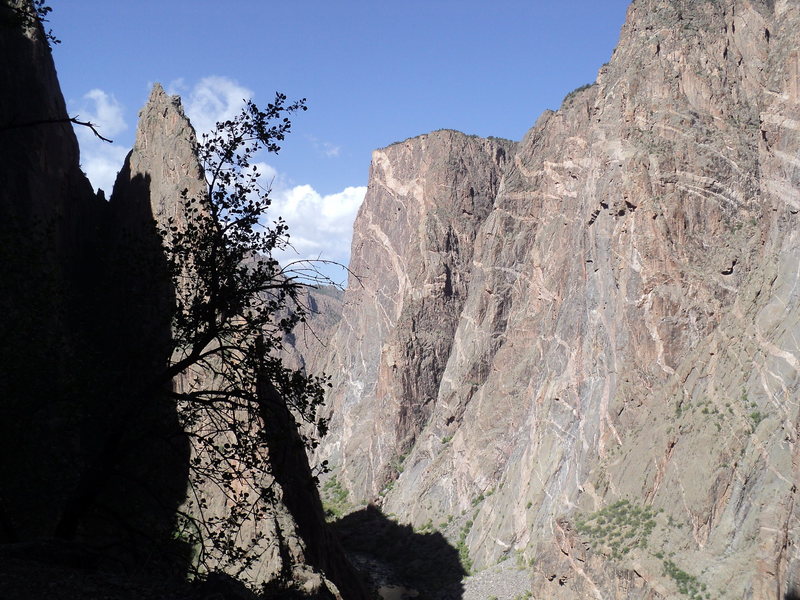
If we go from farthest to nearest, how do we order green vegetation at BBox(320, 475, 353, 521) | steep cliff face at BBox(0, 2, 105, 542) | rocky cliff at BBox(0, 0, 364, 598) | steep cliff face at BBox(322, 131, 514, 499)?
steep cliff face at BBox(322, 131, 514, 499)
green vegetation at BBox(320, 475, 353, 521)
steep cliff face at BBox(0, 2, 105, 542)
rocky cliff at BBox(0, 0, 364, 598)

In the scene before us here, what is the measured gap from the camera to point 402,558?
63.0 meters

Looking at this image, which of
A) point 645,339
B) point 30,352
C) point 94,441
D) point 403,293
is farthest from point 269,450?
point 403,293

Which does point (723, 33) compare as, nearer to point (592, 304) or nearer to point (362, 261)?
point (592, 304)

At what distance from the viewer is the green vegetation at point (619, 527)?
35.3 m

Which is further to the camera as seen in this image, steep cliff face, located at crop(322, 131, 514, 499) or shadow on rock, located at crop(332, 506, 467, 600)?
steep cliff face, located at crop(322, 131, 514, 499)

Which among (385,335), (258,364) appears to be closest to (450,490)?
(385,335)

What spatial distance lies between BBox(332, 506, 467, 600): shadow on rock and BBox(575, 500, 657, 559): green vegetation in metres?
16.4

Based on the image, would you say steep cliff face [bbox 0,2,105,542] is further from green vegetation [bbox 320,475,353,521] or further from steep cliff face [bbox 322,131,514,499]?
green vegetation [bbox 320,475,353,521]

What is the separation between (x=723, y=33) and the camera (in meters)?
47.7

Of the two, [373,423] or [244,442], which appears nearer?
[244,442]

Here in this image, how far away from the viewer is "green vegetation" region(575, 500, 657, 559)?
35344 mm

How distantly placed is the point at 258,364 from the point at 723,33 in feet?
155

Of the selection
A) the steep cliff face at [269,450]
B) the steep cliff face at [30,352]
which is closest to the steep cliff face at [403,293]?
the steep cliff face at [269,450]

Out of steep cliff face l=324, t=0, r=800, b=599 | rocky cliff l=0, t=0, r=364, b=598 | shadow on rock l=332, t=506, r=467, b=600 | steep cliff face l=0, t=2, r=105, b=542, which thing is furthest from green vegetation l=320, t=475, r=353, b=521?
steep cliff face l=0, t=2, r=105, b=542
